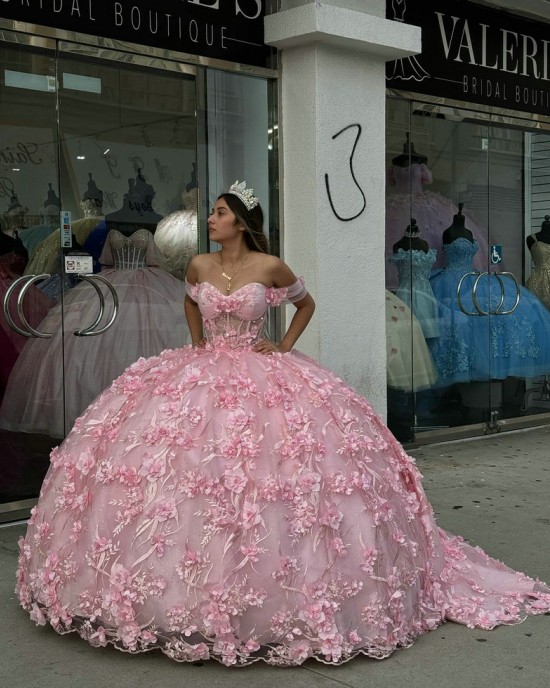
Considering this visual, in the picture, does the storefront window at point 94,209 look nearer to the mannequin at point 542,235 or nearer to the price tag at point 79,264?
the price tag at point 79,264

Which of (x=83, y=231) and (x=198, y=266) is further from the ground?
(x=83, y=231)

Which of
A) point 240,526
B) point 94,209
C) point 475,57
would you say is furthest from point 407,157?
point 240,526

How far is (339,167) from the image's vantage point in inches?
285

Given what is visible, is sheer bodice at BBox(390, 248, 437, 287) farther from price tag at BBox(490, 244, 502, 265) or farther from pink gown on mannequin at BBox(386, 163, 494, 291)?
price tag at BBox(490, 244, 502, 265)

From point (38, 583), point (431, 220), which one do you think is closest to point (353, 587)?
point (38, 583)

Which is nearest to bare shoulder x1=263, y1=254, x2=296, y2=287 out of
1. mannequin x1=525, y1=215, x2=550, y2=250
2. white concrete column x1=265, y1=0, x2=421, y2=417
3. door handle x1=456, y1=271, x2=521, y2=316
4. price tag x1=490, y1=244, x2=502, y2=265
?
white concrete column x1=265, y1=0, x2=421, y2=417

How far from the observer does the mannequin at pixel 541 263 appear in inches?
394

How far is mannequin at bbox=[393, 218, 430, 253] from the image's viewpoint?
8547 millimetres

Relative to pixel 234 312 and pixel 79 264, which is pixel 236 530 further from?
pixel 79 264

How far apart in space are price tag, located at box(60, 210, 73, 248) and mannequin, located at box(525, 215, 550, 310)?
530 cm

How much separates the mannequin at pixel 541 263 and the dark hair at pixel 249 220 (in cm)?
582

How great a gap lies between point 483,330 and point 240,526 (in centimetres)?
606

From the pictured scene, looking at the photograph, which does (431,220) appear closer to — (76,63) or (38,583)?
(76,63)

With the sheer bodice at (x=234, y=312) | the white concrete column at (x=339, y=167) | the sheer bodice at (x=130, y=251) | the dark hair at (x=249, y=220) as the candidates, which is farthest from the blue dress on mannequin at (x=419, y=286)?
the sheer bodice at (x=234, y=312)
